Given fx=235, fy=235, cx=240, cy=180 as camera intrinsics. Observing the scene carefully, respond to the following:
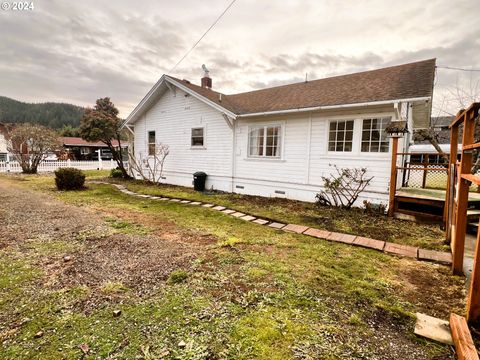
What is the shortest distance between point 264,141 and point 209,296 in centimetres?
737

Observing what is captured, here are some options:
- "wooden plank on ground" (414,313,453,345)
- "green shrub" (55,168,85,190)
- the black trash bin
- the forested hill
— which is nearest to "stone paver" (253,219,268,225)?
"wooden plank on ground" (414,313,453,345)

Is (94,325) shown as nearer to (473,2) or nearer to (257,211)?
(257,211)

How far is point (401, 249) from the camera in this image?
4.21m

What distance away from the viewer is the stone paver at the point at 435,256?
147 inches

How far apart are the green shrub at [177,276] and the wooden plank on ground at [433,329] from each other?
8.09 feet

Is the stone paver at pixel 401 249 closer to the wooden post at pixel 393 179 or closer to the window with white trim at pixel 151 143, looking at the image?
the wooden post at pixel 393 179

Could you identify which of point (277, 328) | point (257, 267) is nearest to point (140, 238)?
point (257, 267)

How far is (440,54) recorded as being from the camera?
35.9 feet

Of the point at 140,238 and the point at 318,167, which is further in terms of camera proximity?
the point at 318,167

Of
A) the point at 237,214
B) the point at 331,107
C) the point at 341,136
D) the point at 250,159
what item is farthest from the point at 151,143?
the point at 341,136

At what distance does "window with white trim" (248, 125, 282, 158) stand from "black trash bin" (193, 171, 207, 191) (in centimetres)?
246

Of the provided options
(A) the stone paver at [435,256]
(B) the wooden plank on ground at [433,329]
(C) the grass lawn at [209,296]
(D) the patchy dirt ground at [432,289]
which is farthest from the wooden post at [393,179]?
(B) the wooden plank on ground at [433,329]

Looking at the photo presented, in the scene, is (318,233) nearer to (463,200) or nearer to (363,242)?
(363,242)

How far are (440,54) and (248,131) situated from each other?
389 inches
